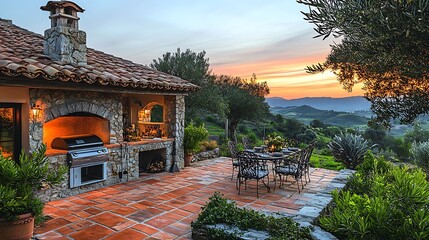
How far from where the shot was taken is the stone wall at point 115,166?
19.6 feet

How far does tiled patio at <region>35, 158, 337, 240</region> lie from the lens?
4.30 meters

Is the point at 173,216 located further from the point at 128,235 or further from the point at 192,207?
the point at 128,235

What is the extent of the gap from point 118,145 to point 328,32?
6054 millimetres

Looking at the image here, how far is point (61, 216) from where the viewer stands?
4926 millimetres

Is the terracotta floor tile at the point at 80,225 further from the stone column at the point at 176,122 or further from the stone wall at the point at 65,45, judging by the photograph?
the stone column at the point at 176,122

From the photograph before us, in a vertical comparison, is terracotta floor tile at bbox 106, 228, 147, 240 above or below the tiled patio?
above

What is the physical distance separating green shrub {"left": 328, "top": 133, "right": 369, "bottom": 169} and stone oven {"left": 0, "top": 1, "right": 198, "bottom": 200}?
5.79m

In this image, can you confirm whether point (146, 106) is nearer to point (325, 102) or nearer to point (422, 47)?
point (422, 47)

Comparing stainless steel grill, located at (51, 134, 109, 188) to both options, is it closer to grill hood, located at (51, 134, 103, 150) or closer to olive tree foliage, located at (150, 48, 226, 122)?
grill hood, located at (51, 134, 103, 150)

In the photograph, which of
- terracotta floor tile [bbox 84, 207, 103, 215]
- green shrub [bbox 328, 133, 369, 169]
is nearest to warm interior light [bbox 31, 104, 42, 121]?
terracotta floor tile [bbox 84, 207, 103, 215]

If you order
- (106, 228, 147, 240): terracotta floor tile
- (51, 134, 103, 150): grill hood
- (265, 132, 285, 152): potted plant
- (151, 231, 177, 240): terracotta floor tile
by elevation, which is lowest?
(151, 231, 177, 240): terracotta floor tile

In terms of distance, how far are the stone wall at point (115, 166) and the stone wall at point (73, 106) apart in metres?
0.39

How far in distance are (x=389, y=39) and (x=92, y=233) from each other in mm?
4652

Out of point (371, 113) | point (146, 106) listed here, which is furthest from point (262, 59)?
point (371, 113)
